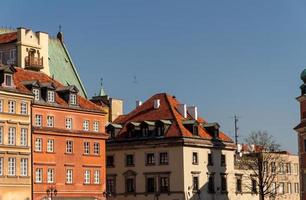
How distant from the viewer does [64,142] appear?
3342 inches

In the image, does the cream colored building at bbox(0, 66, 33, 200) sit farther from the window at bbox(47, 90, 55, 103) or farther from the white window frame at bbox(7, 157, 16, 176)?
the window at bbox(47, 90, 55, 103)

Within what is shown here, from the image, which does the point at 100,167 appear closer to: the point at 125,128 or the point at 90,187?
the point at 90,187

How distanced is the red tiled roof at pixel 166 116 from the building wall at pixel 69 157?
1236cm

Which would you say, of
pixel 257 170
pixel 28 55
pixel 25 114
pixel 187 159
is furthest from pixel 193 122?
pixel 25 114

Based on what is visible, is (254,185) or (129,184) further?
(254,185)

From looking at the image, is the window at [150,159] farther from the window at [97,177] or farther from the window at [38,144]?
the window at [38,144]

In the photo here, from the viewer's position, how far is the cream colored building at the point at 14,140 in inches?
3049

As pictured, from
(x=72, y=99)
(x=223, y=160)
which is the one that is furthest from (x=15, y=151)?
(x=223, y=160)

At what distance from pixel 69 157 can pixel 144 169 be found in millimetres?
16845

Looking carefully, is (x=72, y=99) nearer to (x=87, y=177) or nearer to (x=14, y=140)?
(x=87, y=177)

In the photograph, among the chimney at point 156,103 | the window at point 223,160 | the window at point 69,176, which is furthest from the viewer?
the window at point 223,160

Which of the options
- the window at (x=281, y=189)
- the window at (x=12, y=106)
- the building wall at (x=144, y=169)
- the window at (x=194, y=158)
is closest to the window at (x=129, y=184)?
the building wall at (x=144, y=169)

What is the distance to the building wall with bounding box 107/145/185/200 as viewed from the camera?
97938 mm

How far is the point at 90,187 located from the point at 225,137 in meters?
25.6
